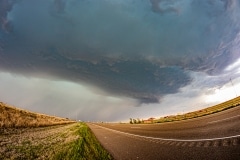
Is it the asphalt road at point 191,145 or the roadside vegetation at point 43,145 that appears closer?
the asphalt road at point 191,145

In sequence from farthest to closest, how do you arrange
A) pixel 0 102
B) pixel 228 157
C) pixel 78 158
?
1. pixel 0 102
2. pixel 78 158
3. pixel 228 157

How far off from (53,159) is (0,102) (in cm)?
2404

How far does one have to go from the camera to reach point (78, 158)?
8297 millimetres

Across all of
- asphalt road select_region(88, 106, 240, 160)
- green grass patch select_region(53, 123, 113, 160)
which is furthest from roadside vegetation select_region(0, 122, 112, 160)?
asphalt road select_region(88, 106, 240, 160)

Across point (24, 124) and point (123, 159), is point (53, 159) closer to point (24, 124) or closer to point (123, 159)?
point (123, 159)

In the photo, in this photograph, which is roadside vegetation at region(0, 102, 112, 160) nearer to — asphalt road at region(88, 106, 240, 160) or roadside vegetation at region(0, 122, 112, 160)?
roadside vegetation at region(0, 122, 112, 160)

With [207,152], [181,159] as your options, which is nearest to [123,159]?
[181,159]

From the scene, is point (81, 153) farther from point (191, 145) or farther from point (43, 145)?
point (191, 145)

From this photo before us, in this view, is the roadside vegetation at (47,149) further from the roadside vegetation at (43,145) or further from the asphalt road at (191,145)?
the asphalt road at (191,145)

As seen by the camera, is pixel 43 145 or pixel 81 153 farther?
pixel 43 145

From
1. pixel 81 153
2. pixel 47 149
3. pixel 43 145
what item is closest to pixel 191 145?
pixel 81 153

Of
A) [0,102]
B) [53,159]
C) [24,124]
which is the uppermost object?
[0,102]

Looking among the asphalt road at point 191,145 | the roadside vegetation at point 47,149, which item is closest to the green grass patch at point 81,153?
the roadside vegetation at point 47,149

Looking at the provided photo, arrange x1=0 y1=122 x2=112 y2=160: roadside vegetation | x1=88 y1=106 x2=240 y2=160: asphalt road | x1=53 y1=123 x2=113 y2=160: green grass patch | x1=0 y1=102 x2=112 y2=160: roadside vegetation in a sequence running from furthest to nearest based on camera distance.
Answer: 1. x1=53 y1=123 x2=113 y2=160: green grass patch
2. x1=0 y1=102 x2=112 y2=160: roadside vegetation
3. x1=0 y1=122 x2=112 y2=160: roadside vegetation
4. x1=88 y1=106 x2=240 y2=160: asphalt road
